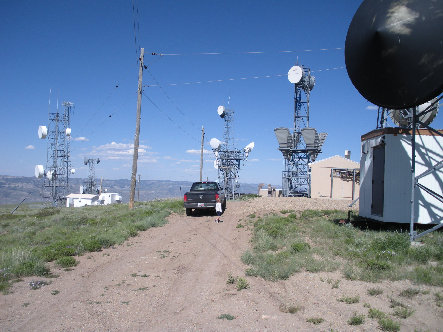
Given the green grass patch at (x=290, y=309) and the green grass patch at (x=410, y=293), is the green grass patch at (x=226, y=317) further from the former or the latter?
the green grass patch at (x=410, y=293)

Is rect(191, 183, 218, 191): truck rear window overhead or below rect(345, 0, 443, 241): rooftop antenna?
below

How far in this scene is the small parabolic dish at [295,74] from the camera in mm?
36219

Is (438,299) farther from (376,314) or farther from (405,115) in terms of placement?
(405,115)

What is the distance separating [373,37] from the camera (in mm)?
7770

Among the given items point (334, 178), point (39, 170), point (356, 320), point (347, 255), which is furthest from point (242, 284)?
point (39, 170)

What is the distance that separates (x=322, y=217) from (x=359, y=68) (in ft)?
26.7

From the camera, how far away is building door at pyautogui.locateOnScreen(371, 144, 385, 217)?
1232 centimetres

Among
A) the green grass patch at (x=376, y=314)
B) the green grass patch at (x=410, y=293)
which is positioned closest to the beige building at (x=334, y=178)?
the green grass patch at (x=410, y=293)

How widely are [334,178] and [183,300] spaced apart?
2754 cm

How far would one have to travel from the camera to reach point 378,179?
1274 centimetres

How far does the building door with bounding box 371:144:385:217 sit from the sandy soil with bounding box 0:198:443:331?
5.98m

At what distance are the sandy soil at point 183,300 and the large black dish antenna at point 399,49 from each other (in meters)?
4.11

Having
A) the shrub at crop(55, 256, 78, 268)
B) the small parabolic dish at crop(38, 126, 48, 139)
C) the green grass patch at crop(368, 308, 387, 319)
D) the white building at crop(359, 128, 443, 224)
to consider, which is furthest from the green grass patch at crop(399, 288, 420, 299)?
the small parabolic dish at crop(38, 126, 48, 139)

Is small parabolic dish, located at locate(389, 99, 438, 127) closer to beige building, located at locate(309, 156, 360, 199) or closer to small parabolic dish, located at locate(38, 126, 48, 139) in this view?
beige building, located at locate(309, 156, 360, 199)
